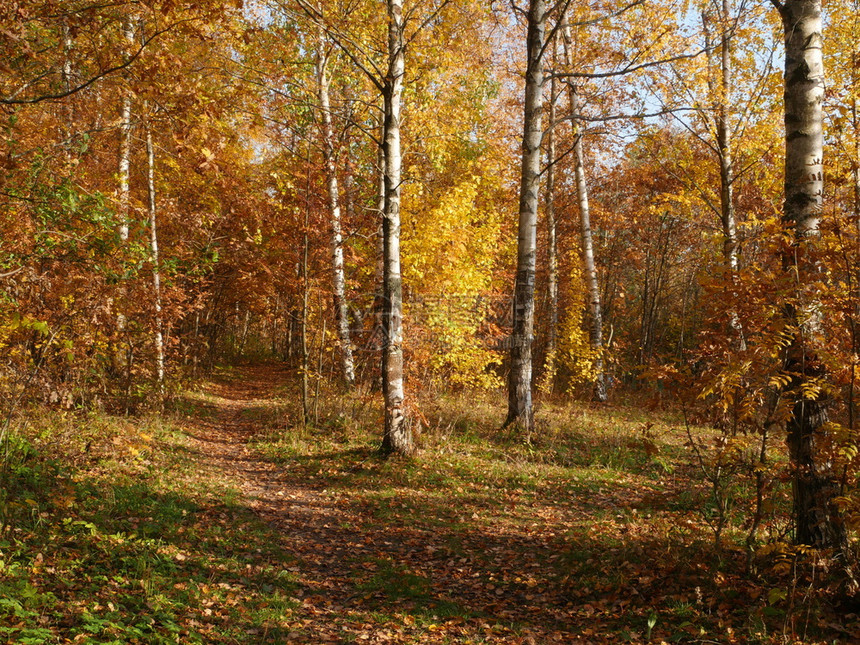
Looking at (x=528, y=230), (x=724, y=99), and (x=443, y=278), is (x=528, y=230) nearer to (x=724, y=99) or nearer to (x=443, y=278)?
(x=443, y=278)

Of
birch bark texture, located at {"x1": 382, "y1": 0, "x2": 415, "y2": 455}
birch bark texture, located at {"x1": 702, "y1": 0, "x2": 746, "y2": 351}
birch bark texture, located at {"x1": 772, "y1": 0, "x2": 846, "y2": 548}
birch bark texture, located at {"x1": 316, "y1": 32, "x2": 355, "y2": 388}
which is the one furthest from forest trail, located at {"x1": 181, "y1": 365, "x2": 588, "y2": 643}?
birch bark texture, located at {"x1": 702, "y1": 0, "x2": 746, "y2": 351}

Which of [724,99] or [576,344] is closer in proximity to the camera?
[724,99]

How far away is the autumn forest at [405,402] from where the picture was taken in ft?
14.2

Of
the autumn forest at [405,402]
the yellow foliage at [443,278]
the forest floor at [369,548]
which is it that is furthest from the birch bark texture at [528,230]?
the yellow foliage at [443,278]

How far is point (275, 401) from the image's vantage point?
1506 cm

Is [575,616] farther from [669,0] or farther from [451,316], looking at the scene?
[669,0]

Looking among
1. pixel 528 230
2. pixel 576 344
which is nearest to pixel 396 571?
pixel 528 230

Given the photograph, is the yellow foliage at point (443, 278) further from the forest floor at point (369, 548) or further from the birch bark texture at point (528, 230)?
the forest floor at point (369, 548)

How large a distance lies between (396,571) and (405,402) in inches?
138

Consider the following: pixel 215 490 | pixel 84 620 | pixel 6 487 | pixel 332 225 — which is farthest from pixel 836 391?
pixel 332 225

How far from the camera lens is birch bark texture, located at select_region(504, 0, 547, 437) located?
9969 mm

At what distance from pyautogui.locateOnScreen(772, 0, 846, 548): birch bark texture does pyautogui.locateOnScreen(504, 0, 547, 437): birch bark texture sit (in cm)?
525

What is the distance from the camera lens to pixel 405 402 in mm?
8891

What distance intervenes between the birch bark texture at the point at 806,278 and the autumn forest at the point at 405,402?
0.09 feet
